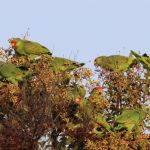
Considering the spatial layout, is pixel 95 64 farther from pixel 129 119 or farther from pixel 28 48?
pixel 129 119

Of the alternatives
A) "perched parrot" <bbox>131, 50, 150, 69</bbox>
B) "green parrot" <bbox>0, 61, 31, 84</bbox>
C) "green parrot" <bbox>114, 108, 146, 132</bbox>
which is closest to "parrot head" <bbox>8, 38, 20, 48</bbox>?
"green parrot" <bbox>0, 61, 31, 84</bbox>

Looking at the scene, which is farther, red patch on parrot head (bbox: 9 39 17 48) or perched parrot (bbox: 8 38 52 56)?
red patch on parrot head (bbox: 9 39 17 48)

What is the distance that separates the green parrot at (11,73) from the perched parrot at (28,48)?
0.97m

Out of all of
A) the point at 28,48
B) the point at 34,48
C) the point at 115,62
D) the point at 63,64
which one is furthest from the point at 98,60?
the point at 28,48

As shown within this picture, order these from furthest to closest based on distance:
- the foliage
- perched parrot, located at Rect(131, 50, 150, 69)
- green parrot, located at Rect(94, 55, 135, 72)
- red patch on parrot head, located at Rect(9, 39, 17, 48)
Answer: red patch on parrot head, located at Rect(9, 39, 17, 48) → perched parrot, located at Rect(131, 50, 150, 69) → green parrot, located at Rect(94, 55, 135, 72) → the foliage

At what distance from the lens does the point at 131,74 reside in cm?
1686

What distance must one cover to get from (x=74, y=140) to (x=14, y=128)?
1.93 metres

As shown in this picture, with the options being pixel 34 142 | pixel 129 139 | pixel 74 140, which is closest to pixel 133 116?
pixel 129 139

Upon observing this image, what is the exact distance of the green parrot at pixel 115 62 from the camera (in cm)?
1700

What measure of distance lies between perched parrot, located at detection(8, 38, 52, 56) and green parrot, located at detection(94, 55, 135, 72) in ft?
5.04

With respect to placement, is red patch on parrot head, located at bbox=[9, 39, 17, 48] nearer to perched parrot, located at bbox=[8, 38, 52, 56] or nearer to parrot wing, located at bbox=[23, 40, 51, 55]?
perched parrot, located at bbox=[8, 38, 52, 56]

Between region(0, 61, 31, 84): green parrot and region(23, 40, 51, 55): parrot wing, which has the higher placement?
region(23, 40, 51, 55): parrot wing

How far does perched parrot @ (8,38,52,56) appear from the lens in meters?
17.2

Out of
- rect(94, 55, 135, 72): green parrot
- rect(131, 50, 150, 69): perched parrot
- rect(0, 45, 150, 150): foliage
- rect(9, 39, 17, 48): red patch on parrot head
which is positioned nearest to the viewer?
rect(0, 45, 150, 150): foliage
